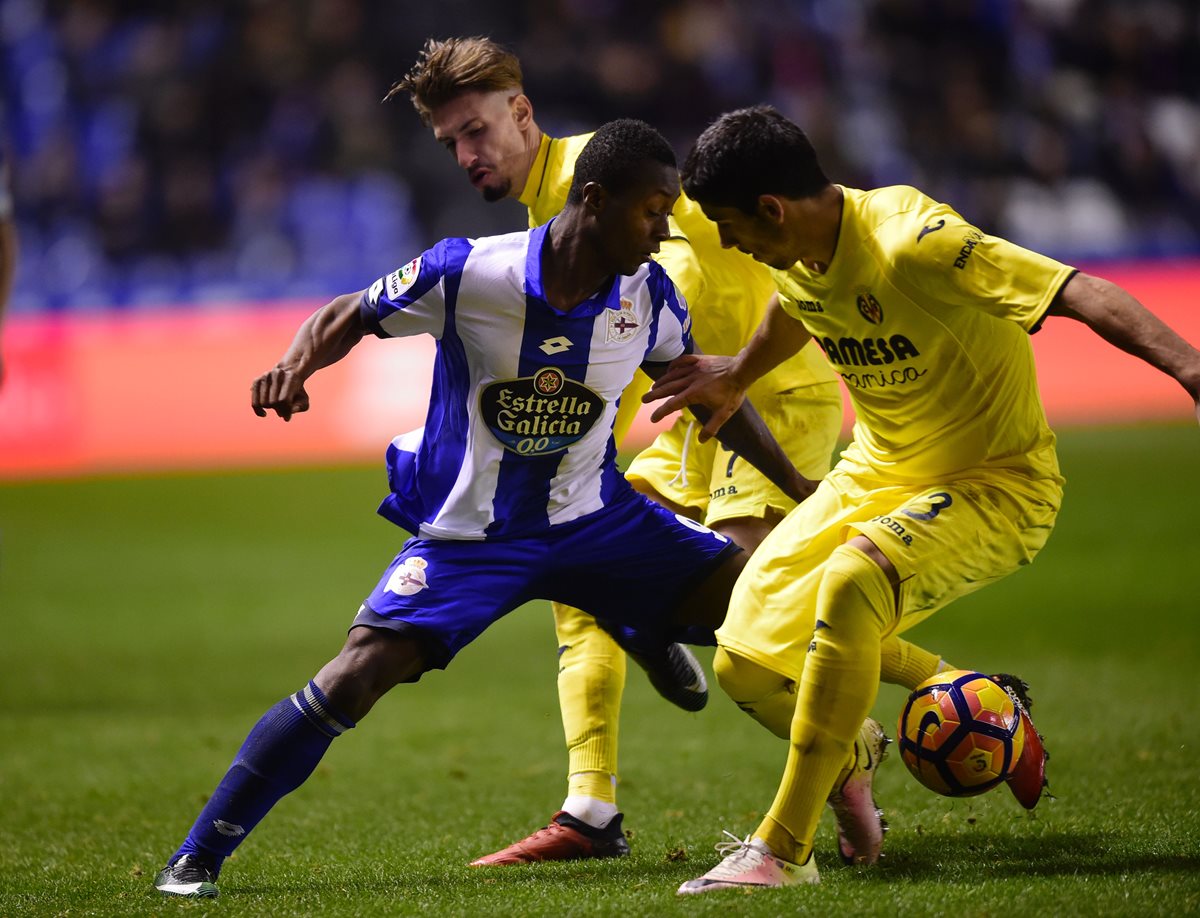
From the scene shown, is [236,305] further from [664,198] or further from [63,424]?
[664,198]

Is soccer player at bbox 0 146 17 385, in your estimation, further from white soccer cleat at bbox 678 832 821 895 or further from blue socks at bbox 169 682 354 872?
white soccer cleat at bbox 678 832 821 895

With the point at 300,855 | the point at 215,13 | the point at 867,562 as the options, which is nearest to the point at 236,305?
the point at 215,13

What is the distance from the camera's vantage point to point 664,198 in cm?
431

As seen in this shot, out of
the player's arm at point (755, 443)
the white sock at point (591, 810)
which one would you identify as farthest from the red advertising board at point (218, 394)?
the white sock at point (591, 810)

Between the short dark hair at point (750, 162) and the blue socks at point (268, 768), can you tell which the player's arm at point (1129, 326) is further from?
the blue socks at point (268, 768)

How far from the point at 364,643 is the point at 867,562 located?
137cm

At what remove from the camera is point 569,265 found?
14.6 ft

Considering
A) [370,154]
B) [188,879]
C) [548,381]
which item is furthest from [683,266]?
[370,154]

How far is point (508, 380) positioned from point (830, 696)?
4.08 ft

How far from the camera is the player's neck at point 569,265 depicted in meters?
4.43

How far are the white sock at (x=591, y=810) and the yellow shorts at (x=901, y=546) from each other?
76 cm

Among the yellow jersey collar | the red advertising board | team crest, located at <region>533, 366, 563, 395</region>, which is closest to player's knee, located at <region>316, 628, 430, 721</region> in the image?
team crest, located at <region>533, 366, 563, 395</region>

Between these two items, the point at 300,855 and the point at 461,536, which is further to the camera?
the point at 300,855

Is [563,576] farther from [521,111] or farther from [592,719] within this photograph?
[521,111]
